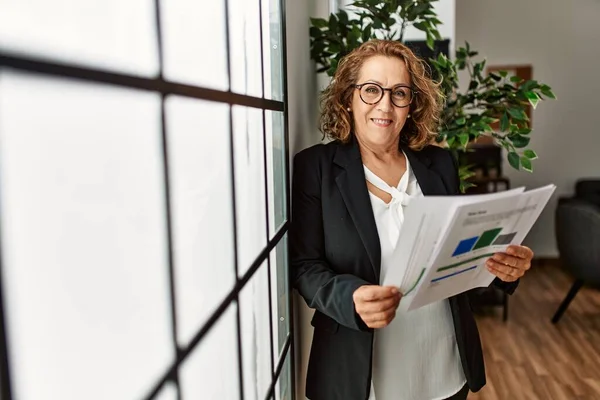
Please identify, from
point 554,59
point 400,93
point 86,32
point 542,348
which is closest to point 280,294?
point 400,93

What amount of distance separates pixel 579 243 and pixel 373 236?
3.05 m

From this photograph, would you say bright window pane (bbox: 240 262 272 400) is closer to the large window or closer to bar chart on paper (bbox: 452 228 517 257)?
the large window

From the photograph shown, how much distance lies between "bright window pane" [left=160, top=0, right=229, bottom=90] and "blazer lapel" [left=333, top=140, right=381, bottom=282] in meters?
0.45

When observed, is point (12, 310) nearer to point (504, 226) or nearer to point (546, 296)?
point (504, 226)

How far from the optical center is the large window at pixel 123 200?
35 cm

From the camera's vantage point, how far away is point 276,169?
1.21 metres

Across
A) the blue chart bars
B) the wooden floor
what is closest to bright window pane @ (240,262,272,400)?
the blue chart bars

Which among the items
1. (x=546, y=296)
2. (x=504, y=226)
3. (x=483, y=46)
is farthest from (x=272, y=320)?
(x=483, y=46)

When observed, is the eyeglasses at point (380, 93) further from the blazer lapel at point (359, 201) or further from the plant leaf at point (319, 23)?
the plant leaf at point (319, 23)

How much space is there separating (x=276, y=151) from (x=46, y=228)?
85 cm

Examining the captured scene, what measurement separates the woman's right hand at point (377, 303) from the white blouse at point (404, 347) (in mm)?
220

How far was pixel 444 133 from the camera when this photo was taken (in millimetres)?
1724

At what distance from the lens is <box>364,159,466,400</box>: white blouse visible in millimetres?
1243

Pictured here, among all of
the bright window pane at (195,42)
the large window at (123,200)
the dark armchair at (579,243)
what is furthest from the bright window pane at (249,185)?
the dark armchair at (579,243)
